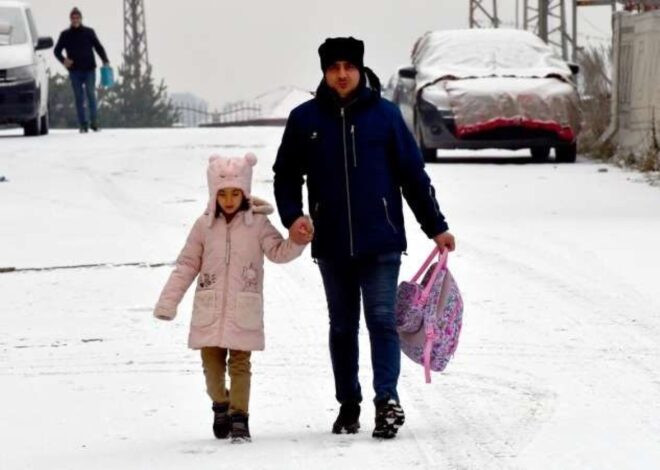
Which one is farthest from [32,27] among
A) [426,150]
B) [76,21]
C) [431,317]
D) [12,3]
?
[431,317]

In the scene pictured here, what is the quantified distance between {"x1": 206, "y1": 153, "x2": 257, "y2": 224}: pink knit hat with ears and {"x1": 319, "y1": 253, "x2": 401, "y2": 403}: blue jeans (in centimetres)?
41

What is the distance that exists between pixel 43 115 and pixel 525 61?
9553mm

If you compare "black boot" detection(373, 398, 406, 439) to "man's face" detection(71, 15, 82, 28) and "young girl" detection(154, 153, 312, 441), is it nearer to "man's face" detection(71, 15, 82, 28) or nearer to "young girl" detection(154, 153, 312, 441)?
"young girl" detection(154, 153, 312, 441)

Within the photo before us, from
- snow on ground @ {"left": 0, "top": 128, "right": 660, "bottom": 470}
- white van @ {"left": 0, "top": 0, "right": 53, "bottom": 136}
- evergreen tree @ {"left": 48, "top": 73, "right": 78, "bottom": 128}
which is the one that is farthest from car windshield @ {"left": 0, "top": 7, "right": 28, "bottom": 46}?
evergreen tree @ {"left": 48, "top": 73, "right": 78, "bottom": 128}

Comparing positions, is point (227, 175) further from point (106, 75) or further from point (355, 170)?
point (106, 75)

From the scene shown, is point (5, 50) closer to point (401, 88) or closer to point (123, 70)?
point (401, 88)

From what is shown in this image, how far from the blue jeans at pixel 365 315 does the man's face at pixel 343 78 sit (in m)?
0.59

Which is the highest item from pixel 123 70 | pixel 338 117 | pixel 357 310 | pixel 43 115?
pixel 338 117

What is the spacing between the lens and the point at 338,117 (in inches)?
283

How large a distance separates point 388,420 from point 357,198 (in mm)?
781

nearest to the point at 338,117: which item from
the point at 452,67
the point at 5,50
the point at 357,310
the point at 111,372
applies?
the point at 357,310

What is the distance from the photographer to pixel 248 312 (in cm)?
717

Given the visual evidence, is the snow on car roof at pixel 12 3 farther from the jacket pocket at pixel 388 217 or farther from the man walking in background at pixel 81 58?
the jacket pocket at pixel 388 217

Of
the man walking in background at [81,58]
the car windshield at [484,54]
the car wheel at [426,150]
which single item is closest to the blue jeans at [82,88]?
the man walking in background at [81,58]
